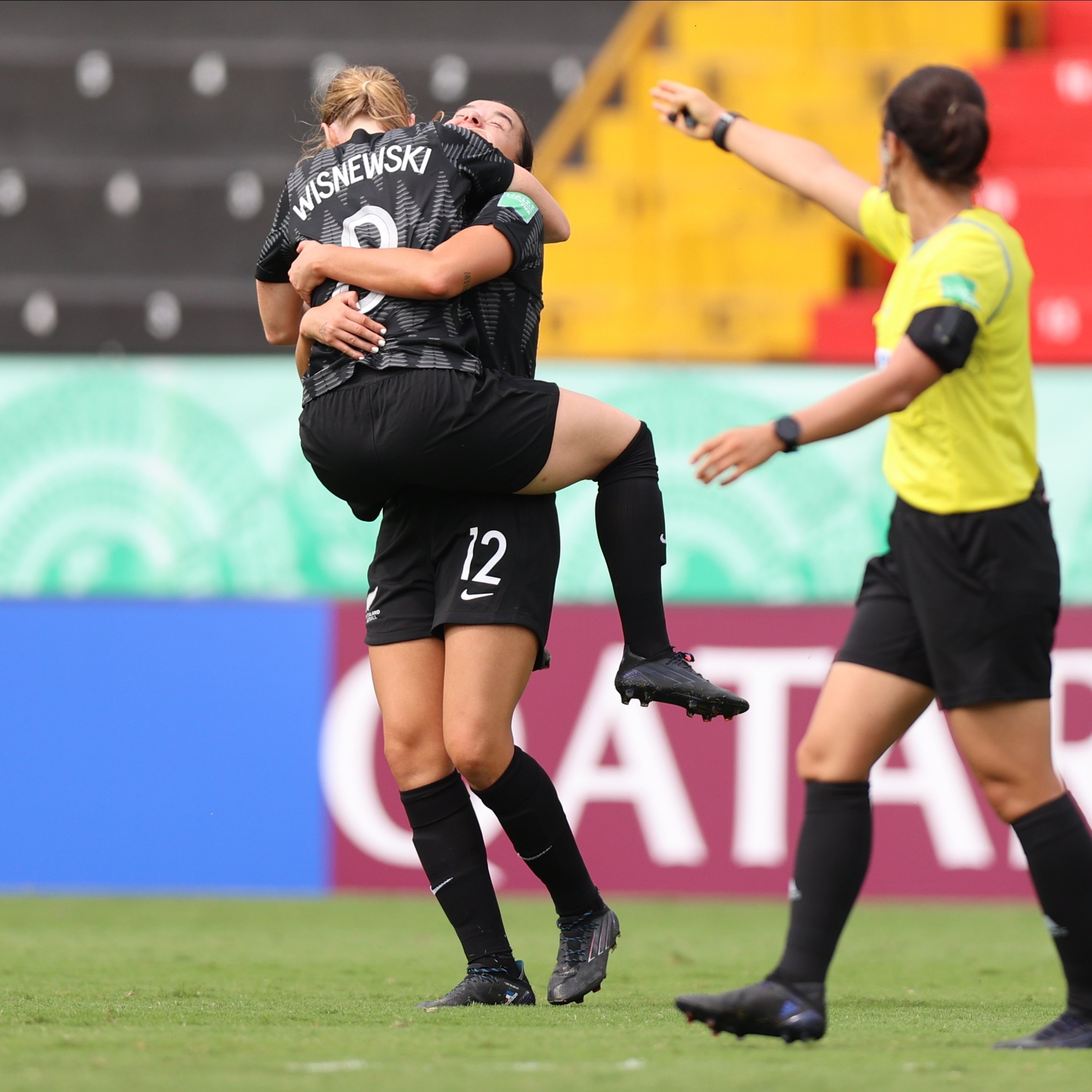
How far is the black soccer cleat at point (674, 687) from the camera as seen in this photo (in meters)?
3.42

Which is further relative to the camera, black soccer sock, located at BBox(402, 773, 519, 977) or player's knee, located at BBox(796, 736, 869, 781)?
black soccer sock, located at BBox(402, 773, 519, 977)

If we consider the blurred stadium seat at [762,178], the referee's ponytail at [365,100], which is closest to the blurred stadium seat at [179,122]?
the blurred stadium seat at [762,178]

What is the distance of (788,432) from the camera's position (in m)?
2.67

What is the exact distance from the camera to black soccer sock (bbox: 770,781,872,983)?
112 inches

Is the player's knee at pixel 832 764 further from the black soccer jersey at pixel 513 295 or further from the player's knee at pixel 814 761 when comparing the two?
the black soccer jersey at pixel 513 295

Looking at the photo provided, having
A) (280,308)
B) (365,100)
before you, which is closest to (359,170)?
(365,100)

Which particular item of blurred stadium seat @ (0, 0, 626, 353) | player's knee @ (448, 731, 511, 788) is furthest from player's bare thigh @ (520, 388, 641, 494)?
blurred stadium seat @ (0, 0, 626, 353)

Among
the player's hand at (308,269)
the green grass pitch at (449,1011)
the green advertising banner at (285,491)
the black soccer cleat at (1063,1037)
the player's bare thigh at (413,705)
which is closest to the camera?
the green grass pitch at (449,1011)

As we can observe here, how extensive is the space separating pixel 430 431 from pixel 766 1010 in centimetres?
126

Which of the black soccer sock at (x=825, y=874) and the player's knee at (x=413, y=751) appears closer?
the black soccer sock at (x=825, y=874)

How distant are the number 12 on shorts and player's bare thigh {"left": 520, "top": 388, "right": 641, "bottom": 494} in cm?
11

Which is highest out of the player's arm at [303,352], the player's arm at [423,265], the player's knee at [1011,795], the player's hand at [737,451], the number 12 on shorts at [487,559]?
the player's arm at [423,265]

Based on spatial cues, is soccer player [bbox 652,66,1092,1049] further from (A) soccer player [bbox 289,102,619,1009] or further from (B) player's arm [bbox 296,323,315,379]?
(B) player's arm [bbox 296,323,315,379]

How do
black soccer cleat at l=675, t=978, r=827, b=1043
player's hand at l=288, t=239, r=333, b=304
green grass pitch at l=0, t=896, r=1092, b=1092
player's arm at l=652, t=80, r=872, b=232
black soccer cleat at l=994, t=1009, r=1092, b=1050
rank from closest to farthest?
green grass pitch at l=0, t=896, r=1092, b=1092 → black soccer cleat at l=675, t=978, r=827, b=1043 → black soccer cleat at l=994, t=1009, r=1092, b=1050 → player's arm at l=652, t=80, r=872, b=232 → player's hand at l=288, t=239, r=333, b=304
